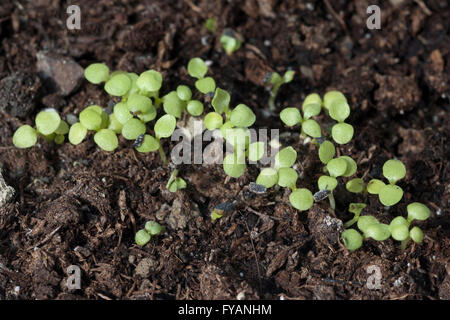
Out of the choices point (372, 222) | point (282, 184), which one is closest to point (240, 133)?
point (282, 184)

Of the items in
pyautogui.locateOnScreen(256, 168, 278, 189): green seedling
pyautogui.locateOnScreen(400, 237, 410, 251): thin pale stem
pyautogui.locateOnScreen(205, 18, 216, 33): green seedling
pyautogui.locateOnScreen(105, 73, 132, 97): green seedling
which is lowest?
pyautogui.locateOnScreen(400, 237, 410, 251): thin pale stem

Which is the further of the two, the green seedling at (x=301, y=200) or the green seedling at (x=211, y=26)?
the green seedling at (x=211, y=26)

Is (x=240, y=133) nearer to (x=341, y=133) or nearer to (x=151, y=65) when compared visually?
(x=341, y=133)

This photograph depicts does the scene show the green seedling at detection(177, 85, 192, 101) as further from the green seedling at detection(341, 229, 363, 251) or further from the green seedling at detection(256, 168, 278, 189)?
the green seedling at detection(341, 229, 363, 251)

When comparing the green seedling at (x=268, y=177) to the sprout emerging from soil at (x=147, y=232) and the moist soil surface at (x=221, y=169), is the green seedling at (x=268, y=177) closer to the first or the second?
the moist soil surface at (x=221, y=169)

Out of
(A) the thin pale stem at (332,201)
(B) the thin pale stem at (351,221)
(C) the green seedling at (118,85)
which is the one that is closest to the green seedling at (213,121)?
(C) the green seedling at (118,85)

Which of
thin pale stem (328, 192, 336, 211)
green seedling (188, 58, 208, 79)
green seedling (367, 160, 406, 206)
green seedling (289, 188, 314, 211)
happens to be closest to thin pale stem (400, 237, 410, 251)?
green seedling (367, 160, 406, 206)

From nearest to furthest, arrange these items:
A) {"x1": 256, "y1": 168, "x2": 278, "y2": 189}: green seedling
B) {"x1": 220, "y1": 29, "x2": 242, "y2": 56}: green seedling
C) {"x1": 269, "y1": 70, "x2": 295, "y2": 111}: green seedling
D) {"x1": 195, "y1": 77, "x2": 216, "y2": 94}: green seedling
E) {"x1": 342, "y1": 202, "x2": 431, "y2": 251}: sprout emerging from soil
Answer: {"x1": 342, "y1": 202, "x2": 431, "y2": 251}: sprout emerging from soil → {"x1": 256, "y1": 168, "x2": 278, "y2": 189}: green seedling → {"x1": 195, "y1": 77, "x2": 216, "y2": 94}: green seedling → {"x1": 269, "y1": 70, "x2": 295, "y2": 111}: green seedling → {"x1": 220, "y1": 29, "x2": 242, "y2": 56}: green seedling
